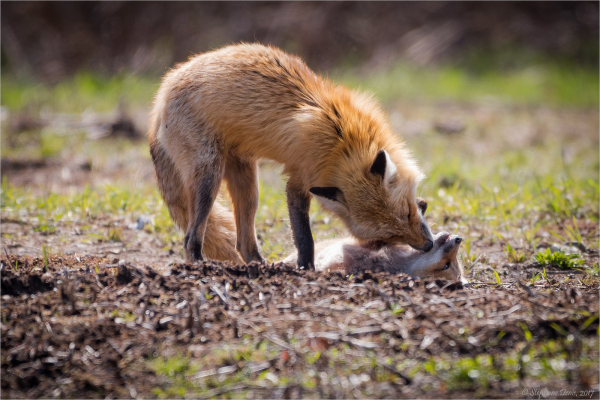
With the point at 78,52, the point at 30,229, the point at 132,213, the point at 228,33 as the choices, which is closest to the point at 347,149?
the point at 132,213

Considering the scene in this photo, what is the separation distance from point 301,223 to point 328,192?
482 millimetres

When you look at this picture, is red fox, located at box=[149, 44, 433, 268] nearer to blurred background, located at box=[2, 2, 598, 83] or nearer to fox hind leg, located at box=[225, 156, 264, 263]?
fox hind leg, located at box=[225, 156, 264, 263]

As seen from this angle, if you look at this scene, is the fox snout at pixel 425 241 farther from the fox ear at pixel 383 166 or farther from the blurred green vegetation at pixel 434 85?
the blurred green vegetation at pixel 434 85

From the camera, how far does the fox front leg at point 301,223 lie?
15.1 ft

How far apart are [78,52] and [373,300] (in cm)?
1302

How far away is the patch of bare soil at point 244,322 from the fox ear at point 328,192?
74cm

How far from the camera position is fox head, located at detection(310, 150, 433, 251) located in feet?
14.1

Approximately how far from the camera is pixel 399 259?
4.82 metres

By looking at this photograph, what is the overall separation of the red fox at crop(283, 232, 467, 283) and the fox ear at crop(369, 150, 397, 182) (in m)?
0.80

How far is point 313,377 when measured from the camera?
277cm

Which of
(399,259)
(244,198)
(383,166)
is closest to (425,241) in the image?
(399,259)

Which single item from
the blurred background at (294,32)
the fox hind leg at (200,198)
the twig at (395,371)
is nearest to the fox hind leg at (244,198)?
the fox hind leg at (200,198)

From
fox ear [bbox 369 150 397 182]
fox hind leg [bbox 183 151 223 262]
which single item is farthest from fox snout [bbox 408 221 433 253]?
fox hind leg [bbox 183 151 223 262]

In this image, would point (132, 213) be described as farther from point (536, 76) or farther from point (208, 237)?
point (536, 76)
